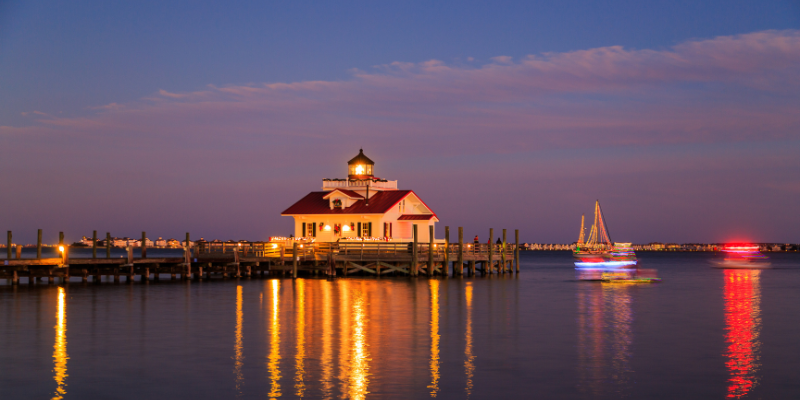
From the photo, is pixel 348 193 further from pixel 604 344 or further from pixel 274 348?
pixel 274 348

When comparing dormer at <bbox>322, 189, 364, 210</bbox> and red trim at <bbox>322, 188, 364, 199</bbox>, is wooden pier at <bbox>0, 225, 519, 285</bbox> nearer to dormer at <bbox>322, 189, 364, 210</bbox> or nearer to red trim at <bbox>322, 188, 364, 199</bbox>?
dormer at <bbox>322, 189, 364, 210</bbox>

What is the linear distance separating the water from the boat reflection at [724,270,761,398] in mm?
68

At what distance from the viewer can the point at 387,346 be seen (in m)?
20.4

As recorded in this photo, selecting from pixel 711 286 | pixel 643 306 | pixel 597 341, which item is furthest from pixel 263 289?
pixel 711 286

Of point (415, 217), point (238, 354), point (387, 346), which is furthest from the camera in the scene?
Answer: point (415, 217)

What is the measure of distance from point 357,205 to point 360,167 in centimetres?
383

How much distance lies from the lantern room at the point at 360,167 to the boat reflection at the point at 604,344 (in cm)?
2136

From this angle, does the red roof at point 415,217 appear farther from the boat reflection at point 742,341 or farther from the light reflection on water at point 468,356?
the light reflection on water at point 468,356

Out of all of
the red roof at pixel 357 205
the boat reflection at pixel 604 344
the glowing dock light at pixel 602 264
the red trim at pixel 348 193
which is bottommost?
the glowing dock light at pixel 602 264

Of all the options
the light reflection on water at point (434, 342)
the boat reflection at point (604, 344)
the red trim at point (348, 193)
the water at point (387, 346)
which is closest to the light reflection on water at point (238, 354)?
the water at point (387, 346)

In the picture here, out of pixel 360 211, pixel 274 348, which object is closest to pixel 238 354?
pixel 274 348

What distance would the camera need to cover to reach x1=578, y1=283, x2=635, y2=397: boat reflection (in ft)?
52.2

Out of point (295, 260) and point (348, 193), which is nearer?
point (295, 260)

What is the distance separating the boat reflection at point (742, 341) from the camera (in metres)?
Answer: 16.2
